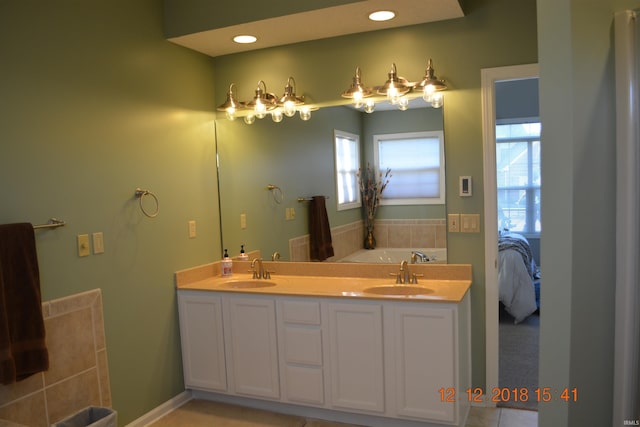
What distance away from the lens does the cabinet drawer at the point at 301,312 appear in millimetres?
2896

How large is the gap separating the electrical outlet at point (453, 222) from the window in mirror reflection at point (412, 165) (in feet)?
0.36

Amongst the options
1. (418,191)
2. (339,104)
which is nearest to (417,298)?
(418,191)

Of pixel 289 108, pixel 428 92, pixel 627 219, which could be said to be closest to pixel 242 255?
pixel 289 108

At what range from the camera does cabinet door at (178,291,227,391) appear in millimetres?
3207

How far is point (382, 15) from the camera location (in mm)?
2896

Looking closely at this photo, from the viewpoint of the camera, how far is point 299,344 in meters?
2.95

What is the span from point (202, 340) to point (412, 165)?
6.00ft

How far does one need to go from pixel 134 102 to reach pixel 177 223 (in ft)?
2.75

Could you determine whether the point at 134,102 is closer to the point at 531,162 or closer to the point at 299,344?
the point at 299,344

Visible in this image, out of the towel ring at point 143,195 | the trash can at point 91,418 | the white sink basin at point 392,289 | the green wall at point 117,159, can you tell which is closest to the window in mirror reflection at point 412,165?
the white sink basin at point 392,289

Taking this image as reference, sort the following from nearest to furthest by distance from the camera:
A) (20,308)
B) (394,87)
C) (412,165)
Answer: (20,308) → (394,87) → (412,165)

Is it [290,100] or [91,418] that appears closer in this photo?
[91,418]

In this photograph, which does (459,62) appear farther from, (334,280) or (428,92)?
(334,280)

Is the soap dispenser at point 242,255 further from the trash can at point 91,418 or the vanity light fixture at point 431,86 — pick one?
the vanity light fixture at point 431,86
